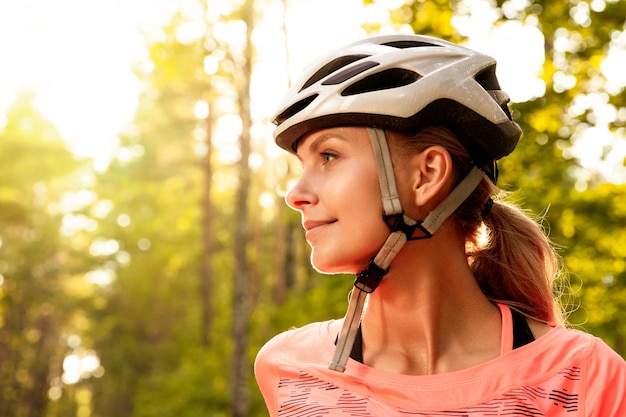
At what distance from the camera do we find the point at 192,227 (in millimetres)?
35500

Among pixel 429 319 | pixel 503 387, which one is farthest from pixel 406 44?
pixel 503 387

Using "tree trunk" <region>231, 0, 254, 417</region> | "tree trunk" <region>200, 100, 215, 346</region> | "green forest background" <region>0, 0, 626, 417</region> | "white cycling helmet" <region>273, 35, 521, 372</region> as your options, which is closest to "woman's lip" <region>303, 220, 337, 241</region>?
"white cycling helmet" <region>273, 35, 521, 372</region>

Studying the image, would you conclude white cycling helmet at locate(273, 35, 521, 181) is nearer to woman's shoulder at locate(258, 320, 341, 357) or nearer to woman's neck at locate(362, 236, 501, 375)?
woman's neck at locate(362, 236, 501, 375)

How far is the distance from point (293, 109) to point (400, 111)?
44 centimetres

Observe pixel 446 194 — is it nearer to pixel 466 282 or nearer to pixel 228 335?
pixel 466 282

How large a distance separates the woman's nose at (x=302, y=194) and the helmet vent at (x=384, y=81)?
338 millimetres

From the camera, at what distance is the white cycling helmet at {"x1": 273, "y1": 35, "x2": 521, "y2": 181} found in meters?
2.54

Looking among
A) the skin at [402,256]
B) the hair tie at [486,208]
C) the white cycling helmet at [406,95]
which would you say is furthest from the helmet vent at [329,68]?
the hair tie at [486,208]

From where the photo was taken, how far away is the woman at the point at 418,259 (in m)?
2.40

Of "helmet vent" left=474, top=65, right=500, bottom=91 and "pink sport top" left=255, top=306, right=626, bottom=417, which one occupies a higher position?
"helmet vent" left=474, top=65, right=500, bottom=91

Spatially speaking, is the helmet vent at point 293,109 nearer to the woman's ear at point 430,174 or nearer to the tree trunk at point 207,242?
the woman's ear at point 430,174

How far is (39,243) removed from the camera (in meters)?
31.1

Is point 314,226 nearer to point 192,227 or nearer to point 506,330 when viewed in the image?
point 506,330

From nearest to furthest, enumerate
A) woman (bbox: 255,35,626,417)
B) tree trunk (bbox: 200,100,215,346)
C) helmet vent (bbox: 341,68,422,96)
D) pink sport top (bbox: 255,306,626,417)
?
pink sport top (bbox: 255,306,626,417), woman (bbox: 255,35,626,417), helmet vent (bbox: 341,68,422,96), tree trunk (bbox: 200,100,215,346)
